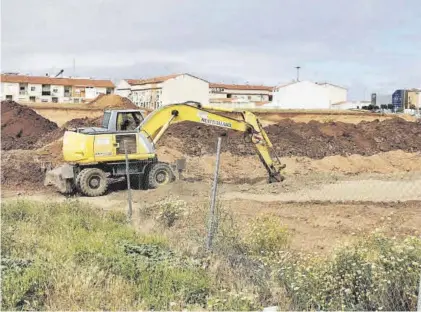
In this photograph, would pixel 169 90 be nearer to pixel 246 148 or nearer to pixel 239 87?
pixel 239 87

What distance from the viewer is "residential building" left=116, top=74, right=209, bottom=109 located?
6247 centimetres

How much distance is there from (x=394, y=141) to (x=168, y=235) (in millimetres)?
24355

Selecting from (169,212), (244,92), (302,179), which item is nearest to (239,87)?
(244,92)

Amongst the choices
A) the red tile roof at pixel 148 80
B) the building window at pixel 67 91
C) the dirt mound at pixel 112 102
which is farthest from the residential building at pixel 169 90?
the dirt mound at pixel 112 102

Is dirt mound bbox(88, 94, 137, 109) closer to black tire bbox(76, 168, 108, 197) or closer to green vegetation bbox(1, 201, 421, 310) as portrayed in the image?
black tire bbox(76, 168, 108, 197)

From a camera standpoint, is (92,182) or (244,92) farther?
(244,92)

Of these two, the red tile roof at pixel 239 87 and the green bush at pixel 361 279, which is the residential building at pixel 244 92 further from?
the green bush at pixel 361 279

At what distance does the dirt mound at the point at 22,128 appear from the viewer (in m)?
25.6

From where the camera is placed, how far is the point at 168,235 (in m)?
8.71

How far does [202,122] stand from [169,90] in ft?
158

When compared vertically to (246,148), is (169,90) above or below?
above

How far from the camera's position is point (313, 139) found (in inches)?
1131

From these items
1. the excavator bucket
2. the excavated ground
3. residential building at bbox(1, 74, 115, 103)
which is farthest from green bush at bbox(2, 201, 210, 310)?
residential building at bbox(1, 74, 115, 103)

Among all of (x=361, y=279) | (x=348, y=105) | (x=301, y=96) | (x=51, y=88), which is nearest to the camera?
(x=361, y=279)
